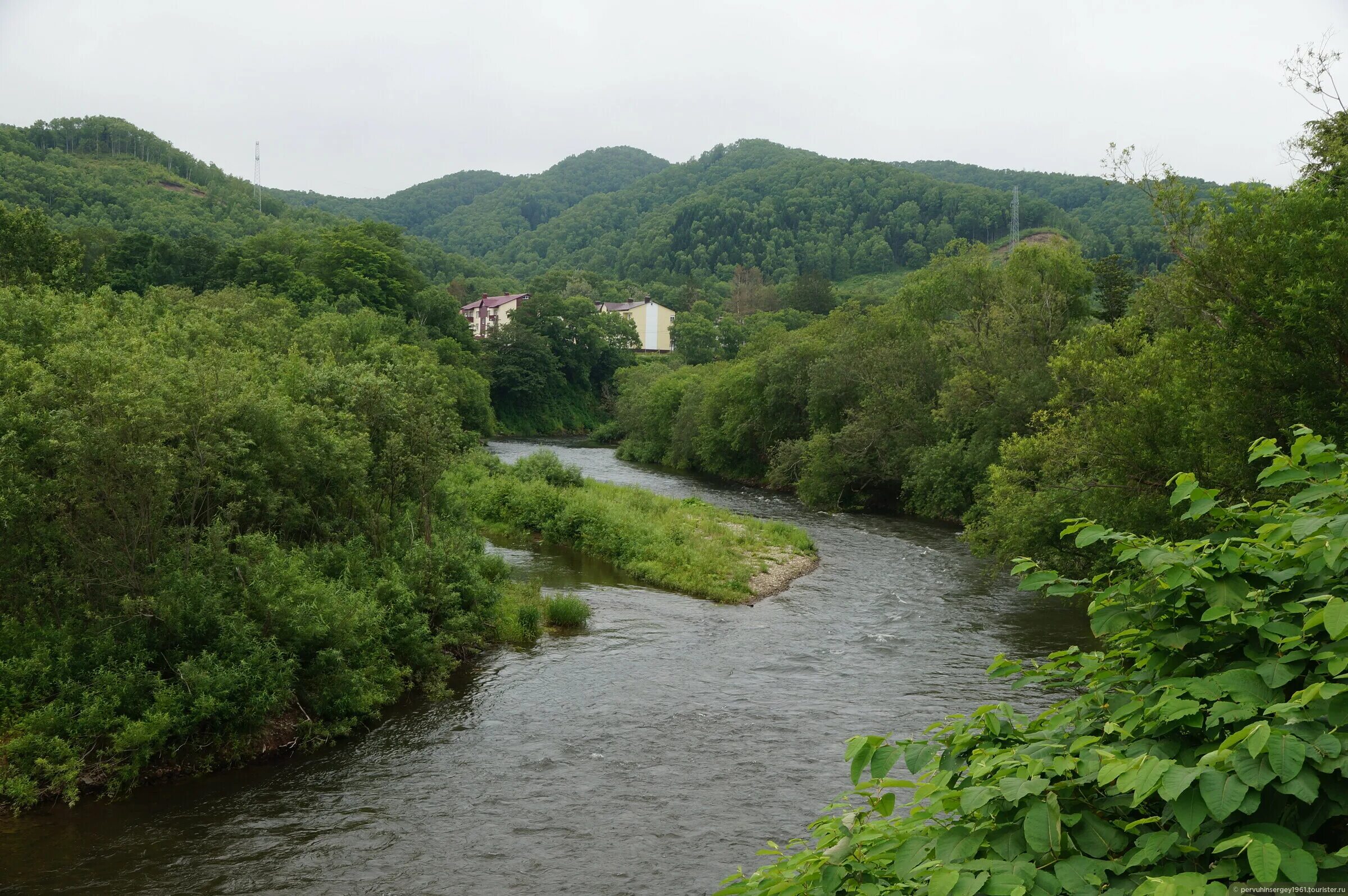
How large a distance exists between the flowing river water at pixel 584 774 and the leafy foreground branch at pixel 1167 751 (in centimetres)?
800

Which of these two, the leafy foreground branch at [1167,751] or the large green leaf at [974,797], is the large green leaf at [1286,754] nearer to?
the leafy foreground branch at [1167,751]

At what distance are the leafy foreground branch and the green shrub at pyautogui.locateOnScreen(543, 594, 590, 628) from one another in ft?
63.4

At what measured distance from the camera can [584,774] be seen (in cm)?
1480

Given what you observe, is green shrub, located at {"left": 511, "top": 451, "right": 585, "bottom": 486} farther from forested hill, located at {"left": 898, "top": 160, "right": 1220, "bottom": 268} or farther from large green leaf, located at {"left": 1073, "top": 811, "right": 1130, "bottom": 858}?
forested hill, located at {"left": 898, "top": 160, "right": 1220, "bottom": 268}

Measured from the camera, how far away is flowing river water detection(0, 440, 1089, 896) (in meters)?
11.8

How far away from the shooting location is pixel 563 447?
81.8m

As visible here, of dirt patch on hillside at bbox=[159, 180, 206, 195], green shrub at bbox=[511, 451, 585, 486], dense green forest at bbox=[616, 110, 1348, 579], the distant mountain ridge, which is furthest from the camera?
dirt patch on hillside at bbox=[159, 180, 206, 195]

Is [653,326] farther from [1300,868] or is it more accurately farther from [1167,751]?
[1300,868]

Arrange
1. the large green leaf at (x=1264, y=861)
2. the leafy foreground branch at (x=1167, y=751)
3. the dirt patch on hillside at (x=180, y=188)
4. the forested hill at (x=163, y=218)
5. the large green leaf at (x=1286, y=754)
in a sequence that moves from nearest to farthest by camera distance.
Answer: the large green leaf at (x=1264, y=861)
the large green leaf at (x=1286, y=754)
the leafy foreground branch at (x=1167, y=751)
the forested hill at (x=163, y=218)
the dirt patch on hillside at (x=180, y=188)

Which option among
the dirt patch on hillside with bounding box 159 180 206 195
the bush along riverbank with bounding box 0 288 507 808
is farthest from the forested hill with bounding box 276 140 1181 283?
the bush along riverbank with bounding box 0 288 507 808

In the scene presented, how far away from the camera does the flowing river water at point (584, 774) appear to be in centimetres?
1178

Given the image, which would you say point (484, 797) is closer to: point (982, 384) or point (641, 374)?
point (982, 384)

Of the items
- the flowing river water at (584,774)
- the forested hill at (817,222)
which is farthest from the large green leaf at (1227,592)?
the forested hill at (817,222)

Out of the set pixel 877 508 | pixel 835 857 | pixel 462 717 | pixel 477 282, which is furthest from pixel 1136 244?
pixel 835 857
